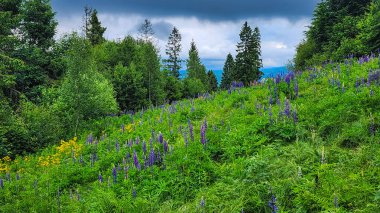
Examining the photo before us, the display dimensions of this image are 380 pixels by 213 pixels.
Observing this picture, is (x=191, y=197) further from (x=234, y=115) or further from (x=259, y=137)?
(x=234, y=115)

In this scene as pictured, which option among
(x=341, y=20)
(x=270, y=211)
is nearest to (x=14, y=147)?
(x=270, y=211)

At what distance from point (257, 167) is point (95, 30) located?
207 ft

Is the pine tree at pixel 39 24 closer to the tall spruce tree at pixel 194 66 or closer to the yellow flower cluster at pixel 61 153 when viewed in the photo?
the yellow flower cluster at pixel 61 153

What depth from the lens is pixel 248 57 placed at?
53531mm

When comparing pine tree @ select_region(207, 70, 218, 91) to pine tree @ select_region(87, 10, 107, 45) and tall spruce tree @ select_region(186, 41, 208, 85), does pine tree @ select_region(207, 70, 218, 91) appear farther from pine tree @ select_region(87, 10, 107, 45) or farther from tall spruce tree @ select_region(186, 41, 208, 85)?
pine tree @ select_region(87, 10, 107, 45)

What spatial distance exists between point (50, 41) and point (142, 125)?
2534cm

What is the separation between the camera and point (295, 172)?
18.1 feet

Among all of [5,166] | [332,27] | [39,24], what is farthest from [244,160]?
[332,27]

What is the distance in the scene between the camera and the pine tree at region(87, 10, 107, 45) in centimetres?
6216

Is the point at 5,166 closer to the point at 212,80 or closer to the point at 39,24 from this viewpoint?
the point at 39,24

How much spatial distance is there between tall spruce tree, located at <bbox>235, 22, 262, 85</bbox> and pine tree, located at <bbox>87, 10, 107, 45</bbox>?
2849 cm

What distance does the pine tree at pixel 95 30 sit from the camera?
204ft

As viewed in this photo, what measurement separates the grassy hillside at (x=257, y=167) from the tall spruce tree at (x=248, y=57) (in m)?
42.8

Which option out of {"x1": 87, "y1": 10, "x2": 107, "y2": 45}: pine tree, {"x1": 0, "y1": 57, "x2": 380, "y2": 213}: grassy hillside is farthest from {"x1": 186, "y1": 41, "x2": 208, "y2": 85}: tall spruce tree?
{"x1": 0, "y1": 57, "x2": 380, "y2": 213}: grassy hillside
